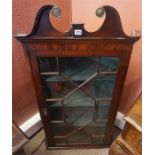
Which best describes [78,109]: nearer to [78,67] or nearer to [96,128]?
[96,128]

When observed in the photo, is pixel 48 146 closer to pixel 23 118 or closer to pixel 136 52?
pixel 23 118

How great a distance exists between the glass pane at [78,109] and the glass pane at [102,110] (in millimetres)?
30

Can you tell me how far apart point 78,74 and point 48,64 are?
0.47 feet

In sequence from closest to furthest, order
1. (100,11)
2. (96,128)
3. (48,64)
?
(100,11) → (48,64) → (96,128)

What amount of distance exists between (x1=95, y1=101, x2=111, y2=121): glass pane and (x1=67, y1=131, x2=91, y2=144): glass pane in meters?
0.17

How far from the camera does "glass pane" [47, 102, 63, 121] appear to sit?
3.26 ft

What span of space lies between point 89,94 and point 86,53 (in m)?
0.24

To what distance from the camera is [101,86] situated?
0.93m

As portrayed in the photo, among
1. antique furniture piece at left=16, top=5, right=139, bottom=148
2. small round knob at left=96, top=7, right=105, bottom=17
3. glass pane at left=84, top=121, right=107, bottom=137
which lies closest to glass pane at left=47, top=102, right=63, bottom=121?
antique furniture piece at left=16, top=5, right=139, bottom=148

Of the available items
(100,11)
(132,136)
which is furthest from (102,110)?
(100,11)

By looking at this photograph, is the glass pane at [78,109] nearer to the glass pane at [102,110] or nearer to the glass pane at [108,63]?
the glass pane at [102,110]

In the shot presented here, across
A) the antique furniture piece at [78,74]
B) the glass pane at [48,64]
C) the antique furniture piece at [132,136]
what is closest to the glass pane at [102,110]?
the antique furniture piece at [78,74]

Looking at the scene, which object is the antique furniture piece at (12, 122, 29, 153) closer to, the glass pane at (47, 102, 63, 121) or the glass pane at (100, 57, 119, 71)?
the glass pane at (47, 102, 63, 121)
